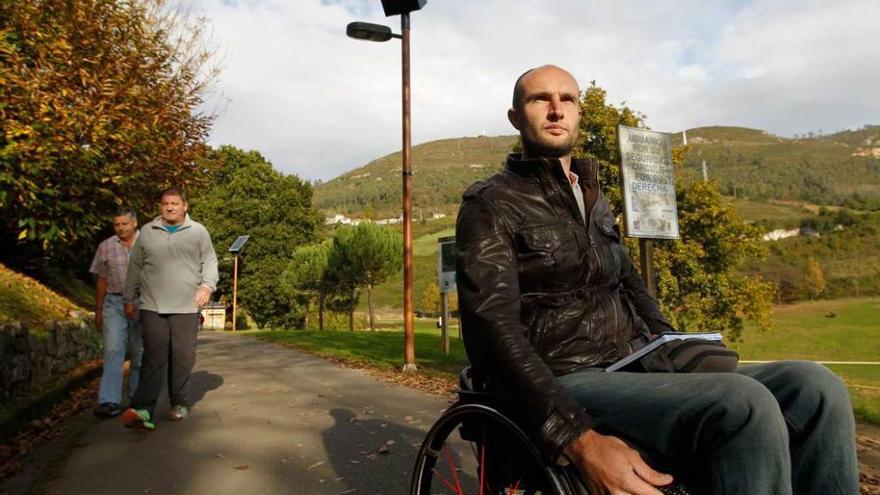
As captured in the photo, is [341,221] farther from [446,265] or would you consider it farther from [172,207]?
[172,207]

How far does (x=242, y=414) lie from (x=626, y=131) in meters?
5.24

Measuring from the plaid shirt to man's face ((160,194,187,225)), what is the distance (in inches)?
41.1

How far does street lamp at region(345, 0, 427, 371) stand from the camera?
33.4ft

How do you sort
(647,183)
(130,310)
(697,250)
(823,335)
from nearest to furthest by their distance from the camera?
(130,310) < (647,183) < (697,250) < (823,335)

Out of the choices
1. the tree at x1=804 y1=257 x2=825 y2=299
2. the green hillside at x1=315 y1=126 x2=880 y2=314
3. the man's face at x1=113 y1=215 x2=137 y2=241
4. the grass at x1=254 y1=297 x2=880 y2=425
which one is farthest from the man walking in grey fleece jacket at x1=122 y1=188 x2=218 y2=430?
the tree at x1=804 y1=257 x2=825 y2=299

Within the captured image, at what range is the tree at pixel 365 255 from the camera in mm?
44094

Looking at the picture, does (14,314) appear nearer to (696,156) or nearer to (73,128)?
(73,128)

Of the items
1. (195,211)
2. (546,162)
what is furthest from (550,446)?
(195,211)

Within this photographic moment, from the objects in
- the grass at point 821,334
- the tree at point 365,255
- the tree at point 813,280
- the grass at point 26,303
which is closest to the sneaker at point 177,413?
the grass at point 26,303

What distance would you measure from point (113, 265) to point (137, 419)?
2115 mm

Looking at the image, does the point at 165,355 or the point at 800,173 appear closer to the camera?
the point at 165,355

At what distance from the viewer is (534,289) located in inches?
83.2

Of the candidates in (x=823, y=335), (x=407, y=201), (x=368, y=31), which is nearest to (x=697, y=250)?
(x=407, y=201)

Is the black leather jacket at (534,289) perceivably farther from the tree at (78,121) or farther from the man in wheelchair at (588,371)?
the tree at (78,121)
